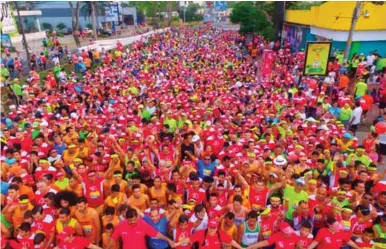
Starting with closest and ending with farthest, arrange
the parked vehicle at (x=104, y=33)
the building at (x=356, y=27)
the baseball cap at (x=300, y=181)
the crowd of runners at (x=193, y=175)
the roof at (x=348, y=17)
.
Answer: the crowd of runners at (x=193, y=175) < the baseball cap at (x=300, y=181) < the roof at (x=348, y=17) < the building at (x=356, y=27) < the parked vehicle at (x=104, y=33)

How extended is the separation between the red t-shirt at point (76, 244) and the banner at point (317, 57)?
1042cm

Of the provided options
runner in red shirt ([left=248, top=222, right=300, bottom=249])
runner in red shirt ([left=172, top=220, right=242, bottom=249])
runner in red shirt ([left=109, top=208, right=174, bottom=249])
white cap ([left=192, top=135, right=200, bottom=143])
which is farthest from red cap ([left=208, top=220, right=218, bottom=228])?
white cap ([left=192, top=135, right=200, bottom=143])

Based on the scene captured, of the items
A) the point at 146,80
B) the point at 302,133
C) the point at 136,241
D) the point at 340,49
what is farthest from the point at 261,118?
the point at 340,49

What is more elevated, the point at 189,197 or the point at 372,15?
the point at 372,15

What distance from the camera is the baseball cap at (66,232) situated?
180 inches

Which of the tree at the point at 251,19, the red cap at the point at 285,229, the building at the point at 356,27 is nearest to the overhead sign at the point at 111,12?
the tree at the point at 251,19

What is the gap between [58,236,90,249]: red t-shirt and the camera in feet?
14.8

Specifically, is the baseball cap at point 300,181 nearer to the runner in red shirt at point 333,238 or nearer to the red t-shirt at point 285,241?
the runner in red shirt at point 333,238

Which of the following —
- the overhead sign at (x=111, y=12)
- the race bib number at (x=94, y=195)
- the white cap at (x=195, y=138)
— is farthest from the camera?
the overhead sign at (x=111, y=12)

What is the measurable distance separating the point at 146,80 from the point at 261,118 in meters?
8.21

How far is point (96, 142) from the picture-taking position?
7.83m

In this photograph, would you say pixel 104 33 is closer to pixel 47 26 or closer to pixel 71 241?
pixel 47 26

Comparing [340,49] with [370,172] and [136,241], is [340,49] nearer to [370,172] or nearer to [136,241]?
[370,172]

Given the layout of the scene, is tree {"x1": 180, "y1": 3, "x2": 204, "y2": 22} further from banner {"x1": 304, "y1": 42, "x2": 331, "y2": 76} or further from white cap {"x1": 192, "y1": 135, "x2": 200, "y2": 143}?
white cap {"x1": 192, "y1": 135, "x2": 200, "y2": 143}
